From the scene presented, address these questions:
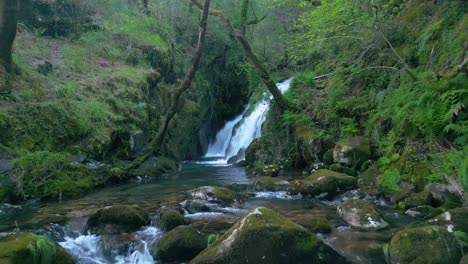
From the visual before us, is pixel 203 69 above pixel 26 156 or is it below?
above

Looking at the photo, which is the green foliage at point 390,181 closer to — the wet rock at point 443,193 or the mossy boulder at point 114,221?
the wet rock at point 443,193

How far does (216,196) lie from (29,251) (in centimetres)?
482

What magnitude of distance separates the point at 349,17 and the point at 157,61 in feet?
32.7

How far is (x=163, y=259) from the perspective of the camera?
229 inches

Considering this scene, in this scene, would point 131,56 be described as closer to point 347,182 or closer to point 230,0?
point 230,0

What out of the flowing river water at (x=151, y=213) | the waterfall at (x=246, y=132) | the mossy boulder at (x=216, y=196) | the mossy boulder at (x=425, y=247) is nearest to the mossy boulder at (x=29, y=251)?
the flowing river water at (x=151, y=213)

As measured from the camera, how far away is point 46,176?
31.7 feet

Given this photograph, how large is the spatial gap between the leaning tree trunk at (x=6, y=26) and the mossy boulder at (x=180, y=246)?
9.09 m

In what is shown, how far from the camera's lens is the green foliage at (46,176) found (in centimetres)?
916

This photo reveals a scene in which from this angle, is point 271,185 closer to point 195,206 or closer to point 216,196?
point 216,196

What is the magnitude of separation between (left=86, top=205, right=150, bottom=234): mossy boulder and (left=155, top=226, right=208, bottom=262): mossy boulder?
1186 millimetres

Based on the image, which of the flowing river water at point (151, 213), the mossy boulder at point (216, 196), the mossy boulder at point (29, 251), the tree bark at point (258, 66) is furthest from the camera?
the tree bark at point (258, 66)

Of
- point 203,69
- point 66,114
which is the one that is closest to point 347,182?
point 66,114

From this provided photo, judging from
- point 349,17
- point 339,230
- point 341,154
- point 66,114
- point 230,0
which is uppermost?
point 230,0
